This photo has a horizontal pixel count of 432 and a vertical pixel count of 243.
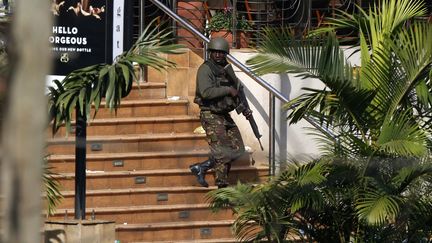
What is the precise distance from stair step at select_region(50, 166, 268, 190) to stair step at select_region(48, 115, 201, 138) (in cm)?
58

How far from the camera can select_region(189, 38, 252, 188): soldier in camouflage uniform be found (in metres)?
9.17

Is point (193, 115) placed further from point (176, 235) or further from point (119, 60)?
point (119, 60)

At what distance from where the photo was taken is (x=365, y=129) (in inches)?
262

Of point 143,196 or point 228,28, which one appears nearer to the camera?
point 143,196

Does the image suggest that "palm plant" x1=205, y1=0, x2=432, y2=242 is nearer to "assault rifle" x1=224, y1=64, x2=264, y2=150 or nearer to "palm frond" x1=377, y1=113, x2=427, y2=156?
"palm frond" x1=377, y1=113, x2=427, y2=156

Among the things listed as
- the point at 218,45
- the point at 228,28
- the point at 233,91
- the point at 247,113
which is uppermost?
the point at 228,28

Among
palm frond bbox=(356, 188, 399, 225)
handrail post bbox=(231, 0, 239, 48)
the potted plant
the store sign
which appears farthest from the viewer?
the potted plant

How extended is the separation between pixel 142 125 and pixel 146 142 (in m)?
0.26

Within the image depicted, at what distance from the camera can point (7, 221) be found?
136 centimetres

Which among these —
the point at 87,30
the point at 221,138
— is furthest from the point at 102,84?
the point at 221,138

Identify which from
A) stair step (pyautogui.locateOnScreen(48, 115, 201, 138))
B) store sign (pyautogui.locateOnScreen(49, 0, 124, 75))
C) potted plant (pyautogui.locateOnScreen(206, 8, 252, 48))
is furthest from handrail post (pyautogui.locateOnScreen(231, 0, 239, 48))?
store sign (pyautogui.locateOnScreen(49, 0, 124, 75))

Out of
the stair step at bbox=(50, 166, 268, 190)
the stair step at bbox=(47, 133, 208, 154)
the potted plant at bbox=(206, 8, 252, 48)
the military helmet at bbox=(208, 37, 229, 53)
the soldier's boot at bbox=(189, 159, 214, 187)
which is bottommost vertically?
the stair step at bbox=(50, 166, 268, 190)

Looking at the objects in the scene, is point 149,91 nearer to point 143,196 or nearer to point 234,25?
point 234,25

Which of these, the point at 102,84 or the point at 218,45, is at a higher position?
the point at 218,45
